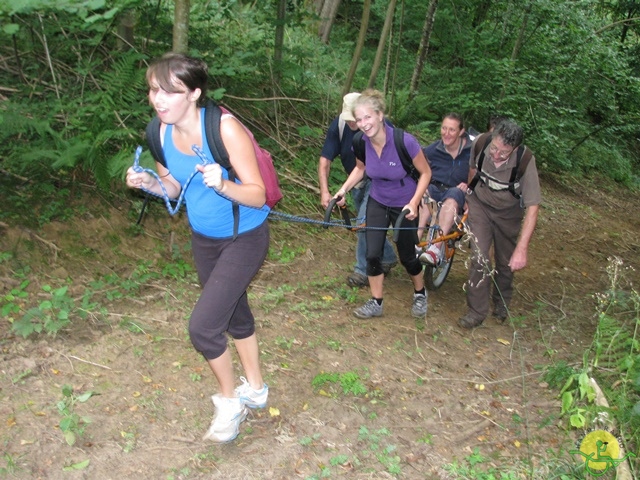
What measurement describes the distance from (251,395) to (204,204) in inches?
55.3

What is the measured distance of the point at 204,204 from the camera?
10.1 ft

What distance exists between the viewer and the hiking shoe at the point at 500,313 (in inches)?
237

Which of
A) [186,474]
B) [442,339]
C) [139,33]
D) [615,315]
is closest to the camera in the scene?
[186,474]

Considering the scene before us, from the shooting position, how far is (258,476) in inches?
132

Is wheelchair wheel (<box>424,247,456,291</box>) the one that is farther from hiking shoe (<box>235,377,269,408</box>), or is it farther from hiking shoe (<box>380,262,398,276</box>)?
hiking shoe (<box>235,377,269,408</box>)

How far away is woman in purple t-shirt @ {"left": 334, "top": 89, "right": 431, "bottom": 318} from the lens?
4.67 meters

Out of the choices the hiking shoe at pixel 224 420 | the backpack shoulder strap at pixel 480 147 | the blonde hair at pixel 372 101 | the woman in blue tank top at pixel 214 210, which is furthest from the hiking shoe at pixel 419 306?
the hiking shoe at pixel 224 420

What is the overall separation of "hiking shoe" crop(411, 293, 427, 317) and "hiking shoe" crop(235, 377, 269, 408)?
2.36m

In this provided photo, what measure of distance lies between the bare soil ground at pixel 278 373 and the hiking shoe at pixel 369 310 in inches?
3.4

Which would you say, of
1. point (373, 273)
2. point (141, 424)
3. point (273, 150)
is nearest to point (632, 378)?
point (373, 273)

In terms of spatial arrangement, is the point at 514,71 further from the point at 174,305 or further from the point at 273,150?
the point at 174,305

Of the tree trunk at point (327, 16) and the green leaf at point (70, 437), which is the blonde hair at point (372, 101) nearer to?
the green leaf at point (70, 437)

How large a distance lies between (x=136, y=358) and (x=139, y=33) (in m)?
4.90

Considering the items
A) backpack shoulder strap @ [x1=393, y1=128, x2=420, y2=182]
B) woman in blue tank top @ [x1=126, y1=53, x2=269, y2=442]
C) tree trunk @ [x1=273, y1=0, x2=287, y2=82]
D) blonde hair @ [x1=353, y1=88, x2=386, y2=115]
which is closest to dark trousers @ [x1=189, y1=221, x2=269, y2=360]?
woman in blue tank top @ [x1=126, y1=53, x2=269, y2=442]
